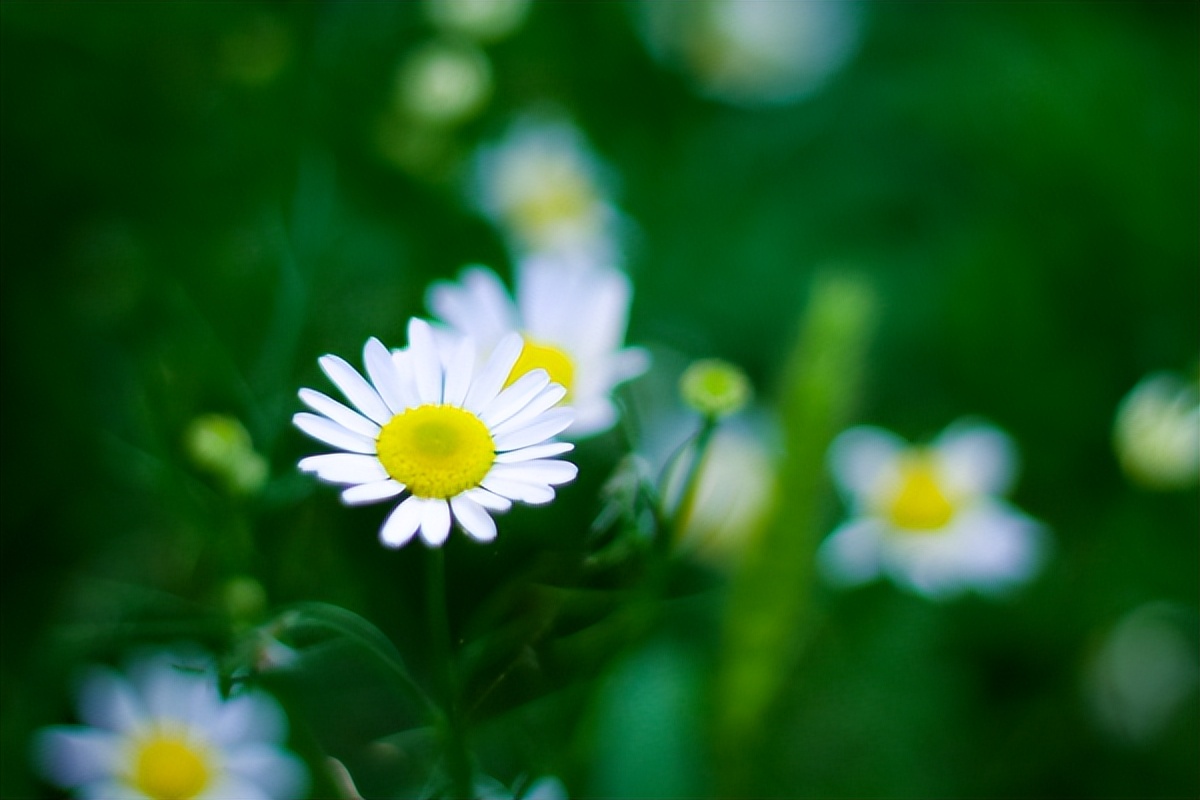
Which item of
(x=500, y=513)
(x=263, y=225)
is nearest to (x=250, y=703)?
(x=500, y=513)

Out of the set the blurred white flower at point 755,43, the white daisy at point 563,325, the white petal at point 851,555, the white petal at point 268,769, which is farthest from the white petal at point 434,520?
the blurred white flower at point 755,43

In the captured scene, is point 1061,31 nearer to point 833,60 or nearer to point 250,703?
point 833,60

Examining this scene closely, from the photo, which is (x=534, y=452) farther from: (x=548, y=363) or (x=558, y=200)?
(x=558, y=200)

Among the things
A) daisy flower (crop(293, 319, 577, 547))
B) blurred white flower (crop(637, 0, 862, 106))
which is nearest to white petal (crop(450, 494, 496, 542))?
daisy flower (crop(293, 319, 577, 547))

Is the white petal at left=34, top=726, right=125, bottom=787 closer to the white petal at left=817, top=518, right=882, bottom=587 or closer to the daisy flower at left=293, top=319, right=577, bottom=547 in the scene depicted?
the daisy flower at left=293, top=319, right=577, bottom=547

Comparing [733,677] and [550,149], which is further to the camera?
[550,149]

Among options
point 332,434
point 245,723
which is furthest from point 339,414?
point 245,723
